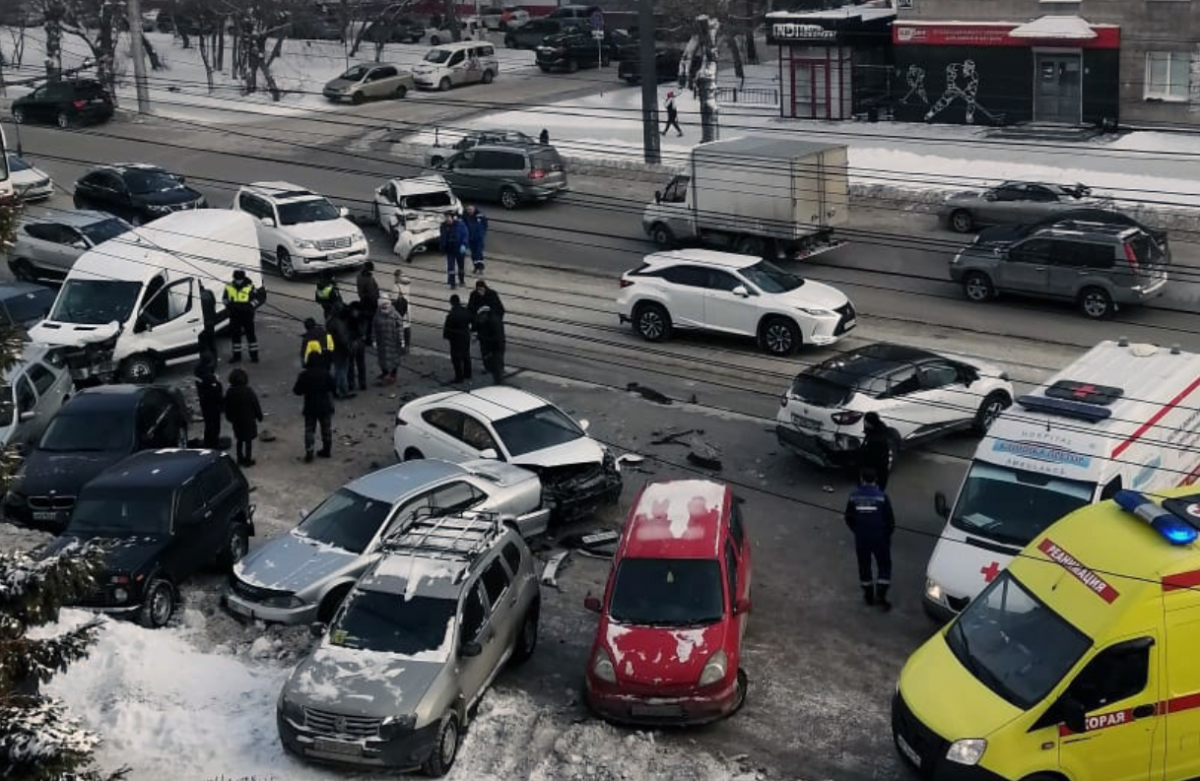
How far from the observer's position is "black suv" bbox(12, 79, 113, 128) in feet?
151

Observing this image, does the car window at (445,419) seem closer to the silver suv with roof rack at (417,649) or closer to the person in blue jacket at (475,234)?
the silver suv with roof rack at (417,649)

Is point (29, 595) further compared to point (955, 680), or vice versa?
point (955, 680)

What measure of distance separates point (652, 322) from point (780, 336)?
2238 millimetres

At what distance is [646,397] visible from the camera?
969 inches

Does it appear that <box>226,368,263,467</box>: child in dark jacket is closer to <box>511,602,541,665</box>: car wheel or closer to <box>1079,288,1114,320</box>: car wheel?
<box>511,602,541,665</box>: car wheel

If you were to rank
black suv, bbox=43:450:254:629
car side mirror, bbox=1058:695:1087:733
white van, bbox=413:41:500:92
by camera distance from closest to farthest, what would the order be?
car side mirror, bbox=1058:695:1087:733, black suv, bbox=43:450:254:629, white van, bbox=413:41:500:92

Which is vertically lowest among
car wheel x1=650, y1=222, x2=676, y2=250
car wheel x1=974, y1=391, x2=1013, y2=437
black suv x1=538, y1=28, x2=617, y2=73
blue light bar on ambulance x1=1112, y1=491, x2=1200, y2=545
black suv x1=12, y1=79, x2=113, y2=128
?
car wheel x1=974, y1=391, x2=1013, y2=437

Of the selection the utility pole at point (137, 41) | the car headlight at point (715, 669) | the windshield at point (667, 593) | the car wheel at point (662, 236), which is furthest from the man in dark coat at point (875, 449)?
the utility pole at point (137, 41)

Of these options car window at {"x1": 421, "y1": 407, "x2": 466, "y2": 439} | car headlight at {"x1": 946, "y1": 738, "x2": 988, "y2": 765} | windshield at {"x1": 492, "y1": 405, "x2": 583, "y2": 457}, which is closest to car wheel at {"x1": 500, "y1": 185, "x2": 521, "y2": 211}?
car window at {"x1": 421, "y1": 407, "x2": 466, "y2": 439}

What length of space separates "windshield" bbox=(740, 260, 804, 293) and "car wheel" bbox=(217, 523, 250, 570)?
33.3ft

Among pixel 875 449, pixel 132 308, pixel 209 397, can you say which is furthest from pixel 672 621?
pixel 132 308

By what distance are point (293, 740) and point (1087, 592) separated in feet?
21.4

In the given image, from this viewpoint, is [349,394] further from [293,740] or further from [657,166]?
[657,166]

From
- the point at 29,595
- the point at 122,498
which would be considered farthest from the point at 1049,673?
the point at 122,498
